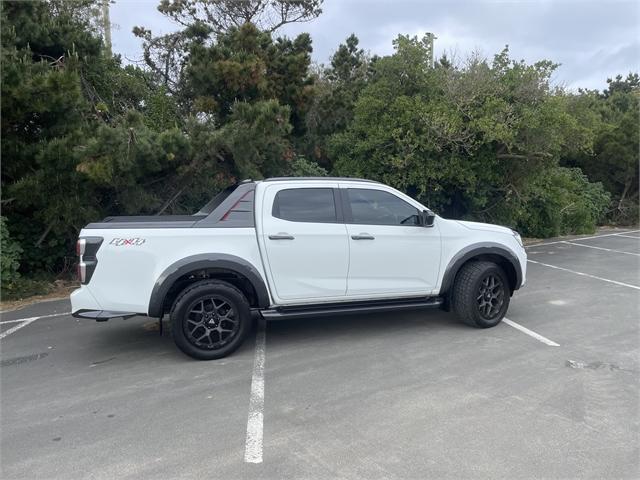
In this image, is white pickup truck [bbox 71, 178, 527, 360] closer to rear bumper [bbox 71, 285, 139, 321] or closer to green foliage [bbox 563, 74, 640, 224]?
rear bumper [bbox 71, 285, 139, 321]

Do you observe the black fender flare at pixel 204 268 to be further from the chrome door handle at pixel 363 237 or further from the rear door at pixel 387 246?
the chrome door handle at pixel 363 237

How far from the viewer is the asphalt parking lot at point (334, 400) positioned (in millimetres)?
3215

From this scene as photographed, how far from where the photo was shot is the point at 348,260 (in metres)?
5.46

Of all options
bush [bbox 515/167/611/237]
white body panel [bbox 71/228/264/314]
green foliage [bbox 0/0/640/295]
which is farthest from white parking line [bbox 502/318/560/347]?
bush [bbox 515/167/611/237]

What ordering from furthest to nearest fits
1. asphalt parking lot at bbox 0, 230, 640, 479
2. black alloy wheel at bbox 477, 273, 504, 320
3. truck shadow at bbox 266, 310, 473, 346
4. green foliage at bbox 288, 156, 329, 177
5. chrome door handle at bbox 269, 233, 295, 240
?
green foliage at bbox 288, 156, 329, 177
black alloy wheel at bbox 477, 273, 504, 320
truck shadow at bbox 266, 310, 473, 346
chrome door handle at bbox 269, 233, 295, 240
asphalt parking lot at bbox 0, 230, 640, 479

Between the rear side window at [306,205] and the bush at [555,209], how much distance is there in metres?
9.54

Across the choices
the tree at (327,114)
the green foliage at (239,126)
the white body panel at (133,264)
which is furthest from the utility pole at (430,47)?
the white body panel at (133,264)

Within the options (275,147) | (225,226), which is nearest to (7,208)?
(275,147)

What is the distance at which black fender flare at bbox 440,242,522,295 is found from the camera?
5.86 m

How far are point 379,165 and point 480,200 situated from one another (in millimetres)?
2844

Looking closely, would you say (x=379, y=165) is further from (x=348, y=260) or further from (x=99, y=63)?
(x=348, y=260)

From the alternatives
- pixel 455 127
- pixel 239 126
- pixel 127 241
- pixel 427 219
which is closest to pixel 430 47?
pixel 455 127

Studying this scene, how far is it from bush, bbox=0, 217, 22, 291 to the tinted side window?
5.90 meters

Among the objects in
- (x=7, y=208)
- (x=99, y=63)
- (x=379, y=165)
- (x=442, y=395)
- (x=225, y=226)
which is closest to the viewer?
(x=442, y=395)
